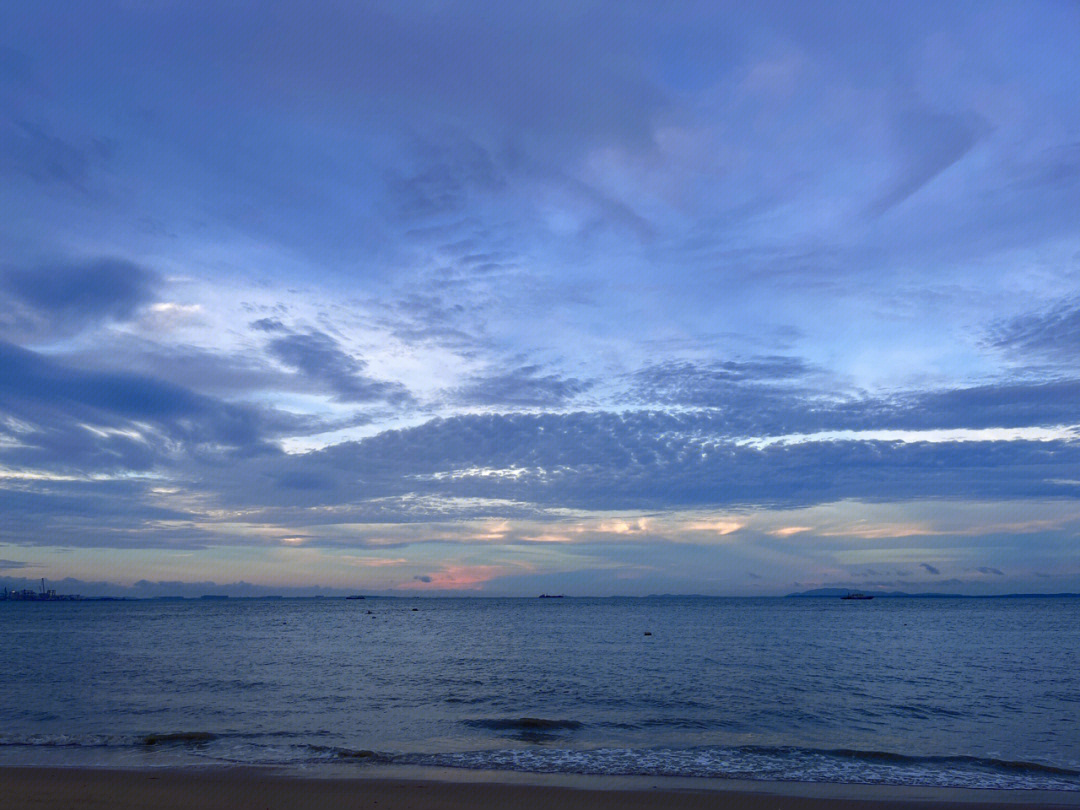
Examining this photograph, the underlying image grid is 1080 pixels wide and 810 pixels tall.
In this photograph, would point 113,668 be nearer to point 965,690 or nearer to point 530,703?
point 530,703

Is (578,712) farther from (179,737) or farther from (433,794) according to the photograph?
(179,737)

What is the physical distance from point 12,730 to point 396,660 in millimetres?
23765

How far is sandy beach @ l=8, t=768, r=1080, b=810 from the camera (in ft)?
48.2

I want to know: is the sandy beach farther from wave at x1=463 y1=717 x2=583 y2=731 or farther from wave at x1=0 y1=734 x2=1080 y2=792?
wave at x1=463 y1=717 x2=583 y2=731

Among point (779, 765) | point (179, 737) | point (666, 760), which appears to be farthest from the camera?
point (179, 737)

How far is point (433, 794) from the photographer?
15328mm

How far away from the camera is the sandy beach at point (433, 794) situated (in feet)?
48.2

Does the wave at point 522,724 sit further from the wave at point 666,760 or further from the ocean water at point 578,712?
the wave at point 666,760

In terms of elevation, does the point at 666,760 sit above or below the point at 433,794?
below

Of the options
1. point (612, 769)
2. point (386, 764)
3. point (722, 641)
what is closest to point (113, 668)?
point (386, 764)

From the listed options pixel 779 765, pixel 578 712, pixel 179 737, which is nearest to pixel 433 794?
pixel 779 765

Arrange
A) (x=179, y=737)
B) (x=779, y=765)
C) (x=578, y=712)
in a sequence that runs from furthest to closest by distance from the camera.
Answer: (x=578, y=712) < (x=179, y=737) < (x=779, y=765)

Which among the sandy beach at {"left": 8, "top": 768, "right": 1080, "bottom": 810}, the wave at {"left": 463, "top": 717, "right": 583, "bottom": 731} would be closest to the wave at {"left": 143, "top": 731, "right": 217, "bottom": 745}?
the sandy beach at {"left": 8, "top": 768, "right": 1080, "bottom": 810}

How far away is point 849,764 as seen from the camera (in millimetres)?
18672
